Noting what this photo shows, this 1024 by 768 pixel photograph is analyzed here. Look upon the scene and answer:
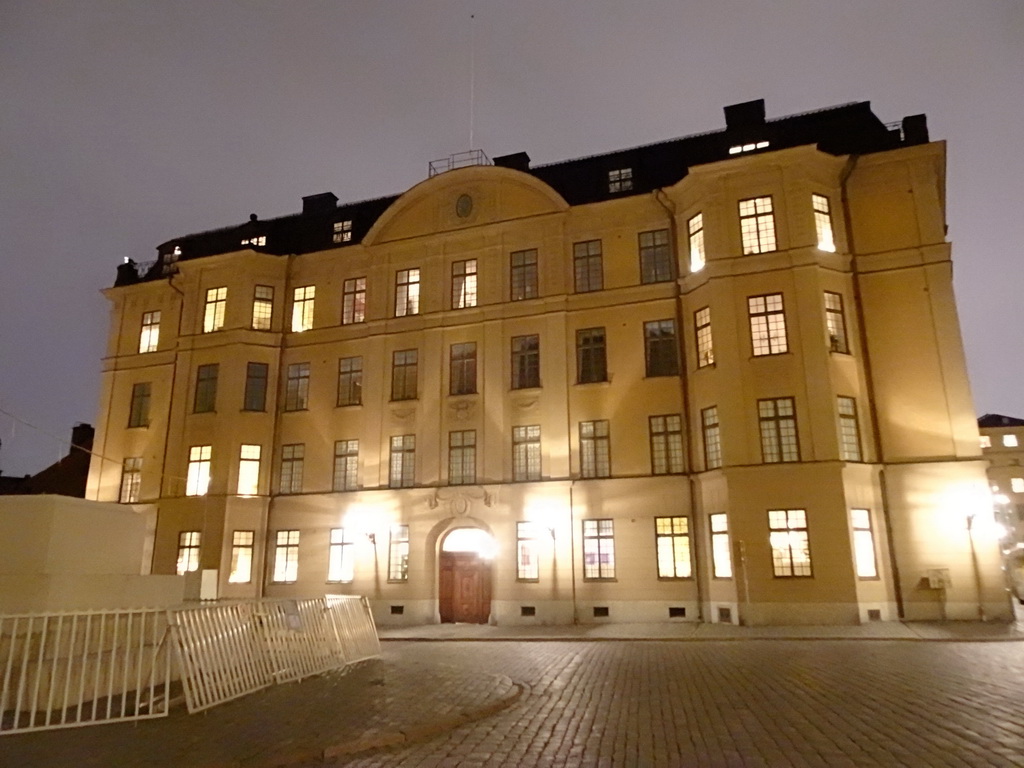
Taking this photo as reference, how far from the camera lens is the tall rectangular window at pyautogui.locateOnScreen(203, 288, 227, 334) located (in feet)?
103

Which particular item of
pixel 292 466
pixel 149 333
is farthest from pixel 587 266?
pixel 149 333

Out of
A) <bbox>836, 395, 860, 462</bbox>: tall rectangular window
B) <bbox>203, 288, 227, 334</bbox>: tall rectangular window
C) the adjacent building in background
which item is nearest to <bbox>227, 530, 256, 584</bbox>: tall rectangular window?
the adjacent building in background

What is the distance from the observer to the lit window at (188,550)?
28.1m

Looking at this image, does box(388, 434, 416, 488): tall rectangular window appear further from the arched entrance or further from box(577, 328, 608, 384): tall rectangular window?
box(577, 328, 608, 384): tall rectangular window

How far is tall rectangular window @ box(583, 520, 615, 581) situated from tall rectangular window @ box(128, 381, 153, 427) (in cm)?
1969

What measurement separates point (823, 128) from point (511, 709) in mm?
24151

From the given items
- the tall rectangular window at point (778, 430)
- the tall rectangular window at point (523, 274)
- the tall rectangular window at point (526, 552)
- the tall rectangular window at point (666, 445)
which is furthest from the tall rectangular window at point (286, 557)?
the tall rectangular window at point (778, 430)

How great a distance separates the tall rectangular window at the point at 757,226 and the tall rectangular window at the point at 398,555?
15552mm

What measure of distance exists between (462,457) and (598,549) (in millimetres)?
6063

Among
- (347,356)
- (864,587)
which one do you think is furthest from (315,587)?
(864,587)

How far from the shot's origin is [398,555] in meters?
26.8

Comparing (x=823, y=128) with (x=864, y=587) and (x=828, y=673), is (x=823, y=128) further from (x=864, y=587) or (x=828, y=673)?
(x=828, y=673)

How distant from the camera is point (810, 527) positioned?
2120 centimetres

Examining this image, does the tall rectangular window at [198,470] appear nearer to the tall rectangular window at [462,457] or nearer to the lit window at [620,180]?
Result: the tall rectangular window at [462,457]
